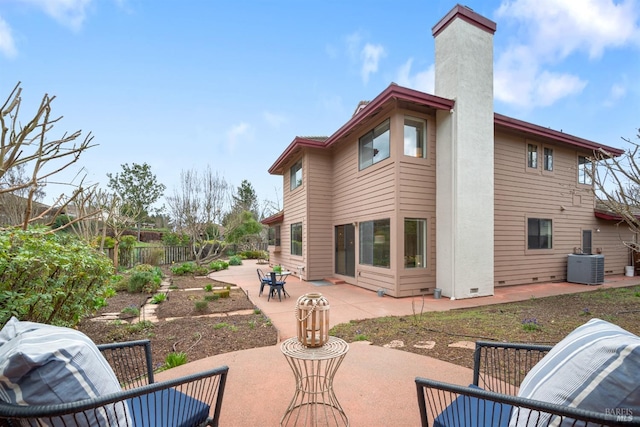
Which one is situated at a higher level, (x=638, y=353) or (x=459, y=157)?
(x=459, y=157)

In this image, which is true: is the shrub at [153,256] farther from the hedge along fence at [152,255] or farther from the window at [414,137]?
the window at [414,137]

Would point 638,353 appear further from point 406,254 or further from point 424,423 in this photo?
point 406,254

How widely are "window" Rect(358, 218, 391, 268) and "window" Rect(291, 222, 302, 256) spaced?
3033 millimetres

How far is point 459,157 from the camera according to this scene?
7.41 metres

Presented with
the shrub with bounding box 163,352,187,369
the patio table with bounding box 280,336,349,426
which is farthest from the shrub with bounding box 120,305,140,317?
the patio table with bounding box 280,336,349,426

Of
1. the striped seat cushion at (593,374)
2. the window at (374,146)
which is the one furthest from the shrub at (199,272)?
the striped seat cushion at (593,374)

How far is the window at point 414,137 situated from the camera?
7.66 m

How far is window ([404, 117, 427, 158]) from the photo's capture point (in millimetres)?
7664

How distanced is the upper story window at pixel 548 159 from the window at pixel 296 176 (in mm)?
8229

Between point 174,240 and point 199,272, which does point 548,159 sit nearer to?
point 199,272

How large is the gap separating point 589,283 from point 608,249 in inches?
129

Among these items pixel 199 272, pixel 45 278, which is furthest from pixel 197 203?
pixel 45 278

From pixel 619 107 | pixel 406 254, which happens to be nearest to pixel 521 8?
pixel 619 107

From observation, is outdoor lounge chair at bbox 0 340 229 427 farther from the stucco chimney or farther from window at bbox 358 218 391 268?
the stucco chimney
